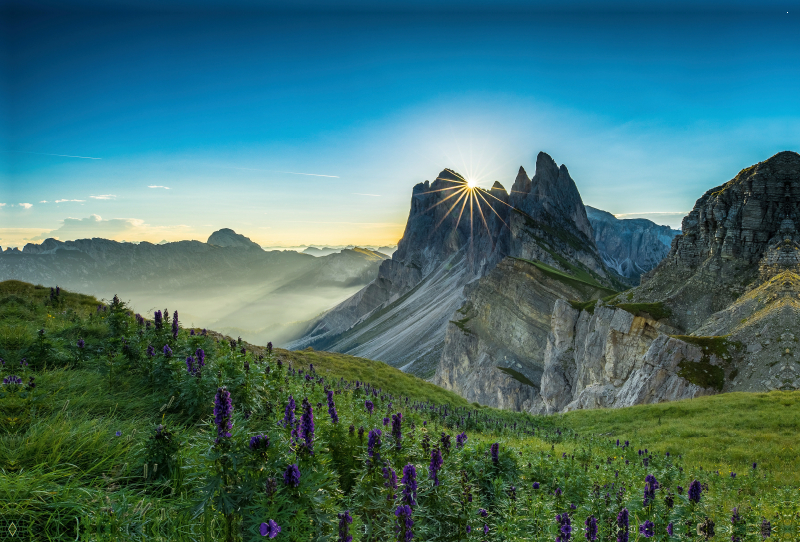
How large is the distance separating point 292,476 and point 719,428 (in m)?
25.9

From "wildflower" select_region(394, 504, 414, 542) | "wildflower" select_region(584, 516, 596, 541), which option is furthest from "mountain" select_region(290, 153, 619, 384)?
"wildflower" select_region(394, 504, 414, 542)

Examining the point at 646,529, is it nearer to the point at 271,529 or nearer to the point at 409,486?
the point at 409,486

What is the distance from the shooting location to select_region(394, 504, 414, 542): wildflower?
13.3 ft

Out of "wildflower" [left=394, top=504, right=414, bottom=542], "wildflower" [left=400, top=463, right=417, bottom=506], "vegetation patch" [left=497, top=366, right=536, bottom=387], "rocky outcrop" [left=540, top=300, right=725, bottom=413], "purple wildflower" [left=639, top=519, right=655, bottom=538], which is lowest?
"vegetation patch" [left=497, top=366, right=536, bottom=387]

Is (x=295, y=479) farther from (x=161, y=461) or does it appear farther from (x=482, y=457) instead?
(x=482, y=457)

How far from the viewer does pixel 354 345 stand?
590 ft

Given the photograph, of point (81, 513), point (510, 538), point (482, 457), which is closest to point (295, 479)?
point (81, 513)

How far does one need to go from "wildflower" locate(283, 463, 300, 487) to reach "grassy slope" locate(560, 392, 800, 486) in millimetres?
15654

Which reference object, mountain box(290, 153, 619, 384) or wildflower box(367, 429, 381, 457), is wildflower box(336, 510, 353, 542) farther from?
mountain box(290, 153, 619, 384)

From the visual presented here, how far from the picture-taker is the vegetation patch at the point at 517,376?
78.1 m

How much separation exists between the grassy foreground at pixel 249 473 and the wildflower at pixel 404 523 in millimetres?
25

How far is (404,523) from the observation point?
4.14 meters

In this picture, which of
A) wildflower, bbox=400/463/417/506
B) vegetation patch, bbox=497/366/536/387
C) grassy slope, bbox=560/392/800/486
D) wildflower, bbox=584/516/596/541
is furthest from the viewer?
vegetation patch, bbox=497/366/536/387

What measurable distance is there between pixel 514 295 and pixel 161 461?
85974mm
